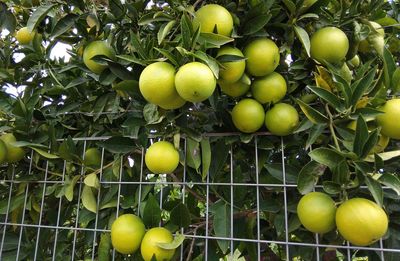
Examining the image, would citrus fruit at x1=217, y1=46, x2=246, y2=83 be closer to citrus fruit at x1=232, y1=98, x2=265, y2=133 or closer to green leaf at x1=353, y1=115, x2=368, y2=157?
citrus fruit at x1=232, y1=98, x2=265, y2=133

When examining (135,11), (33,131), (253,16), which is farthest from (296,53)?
(33,131)

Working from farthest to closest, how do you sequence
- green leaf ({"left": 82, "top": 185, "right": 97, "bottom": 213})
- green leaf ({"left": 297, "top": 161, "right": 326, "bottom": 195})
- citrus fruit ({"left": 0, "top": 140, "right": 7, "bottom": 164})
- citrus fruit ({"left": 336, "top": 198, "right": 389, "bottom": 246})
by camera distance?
citrus fruit ({"left": 0, "top": 140, "right": 7, "bottom": 164}) → green leaf ({"left": 82, "top": 185, "right": 97, "bottom": 213}) → green leaf ({"left": 297, "top": 161, "right": 326, "bottom": 195}) → citrus fruit ({"left": 336, "top": 198, "right": 389, "bottom": 246})

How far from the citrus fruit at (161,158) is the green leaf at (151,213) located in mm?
100

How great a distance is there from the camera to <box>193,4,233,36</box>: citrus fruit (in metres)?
0.88

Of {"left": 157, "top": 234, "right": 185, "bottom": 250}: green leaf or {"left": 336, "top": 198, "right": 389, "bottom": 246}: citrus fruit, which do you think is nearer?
{"left": 336, "top": 198, "right": 389, "bottom": 246}: citrus fruit

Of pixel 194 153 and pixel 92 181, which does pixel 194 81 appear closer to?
pixel 194 153

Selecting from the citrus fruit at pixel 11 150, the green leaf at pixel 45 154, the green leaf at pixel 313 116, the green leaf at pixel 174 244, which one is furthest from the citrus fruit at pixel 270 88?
the citrus fruit at pixel 11 150

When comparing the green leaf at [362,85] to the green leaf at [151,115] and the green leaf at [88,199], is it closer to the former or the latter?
the green leaf at [151,115]

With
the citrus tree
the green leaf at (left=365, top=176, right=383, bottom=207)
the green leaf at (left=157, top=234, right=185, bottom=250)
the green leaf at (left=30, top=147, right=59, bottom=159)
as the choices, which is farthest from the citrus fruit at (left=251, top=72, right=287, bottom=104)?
the green leaf at (left=30, top=147, right=59, bottom=159)

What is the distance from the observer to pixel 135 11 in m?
1.00

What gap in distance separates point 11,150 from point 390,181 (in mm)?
1120

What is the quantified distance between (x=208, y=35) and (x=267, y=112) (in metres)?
0.26

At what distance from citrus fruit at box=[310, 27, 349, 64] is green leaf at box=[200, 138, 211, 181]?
14.5 inches

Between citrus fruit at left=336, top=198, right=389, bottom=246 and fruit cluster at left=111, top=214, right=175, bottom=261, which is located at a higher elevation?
citrus fruit at left=336, top=198, right=389, bottom=246
